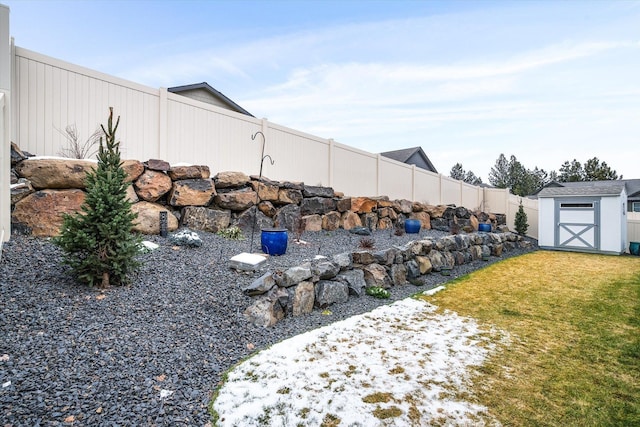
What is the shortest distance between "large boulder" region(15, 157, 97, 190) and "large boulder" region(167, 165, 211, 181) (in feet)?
3.68

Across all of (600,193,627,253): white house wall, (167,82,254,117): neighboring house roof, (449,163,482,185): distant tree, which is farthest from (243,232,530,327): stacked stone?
(449,163,482,185): distant tree

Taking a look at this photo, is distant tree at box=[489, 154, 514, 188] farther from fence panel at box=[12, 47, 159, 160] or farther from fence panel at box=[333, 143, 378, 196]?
fence panel at box=[12, 47, 159, 160]

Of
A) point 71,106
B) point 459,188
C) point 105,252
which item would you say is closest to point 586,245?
point 459,188

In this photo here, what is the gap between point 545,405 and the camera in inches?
77.4

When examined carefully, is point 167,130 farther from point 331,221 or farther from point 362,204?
point 362,204

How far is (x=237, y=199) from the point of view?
5.29 metres

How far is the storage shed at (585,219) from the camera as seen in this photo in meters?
9.34

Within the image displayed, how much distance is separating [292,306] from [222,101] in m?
10.9

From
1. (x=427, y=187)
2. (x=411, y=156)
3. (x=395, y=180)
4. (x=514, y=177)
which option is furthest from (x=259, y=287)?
(x=514, y=177)

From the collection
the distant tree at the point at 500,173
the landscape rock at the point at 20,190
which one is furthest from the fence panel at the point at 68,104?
the distant tree at the point at 500,173

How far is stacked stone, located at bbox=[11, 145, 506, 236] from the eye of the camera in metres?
3.55

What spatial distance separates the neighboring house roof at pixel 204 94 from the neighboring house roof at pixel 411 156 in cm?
1175

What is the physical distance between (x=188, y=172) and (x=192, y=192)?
1.09ft

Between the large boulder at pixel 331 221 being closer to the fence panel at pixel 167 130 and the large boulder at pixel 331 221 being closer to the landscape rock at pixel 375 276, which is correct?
the fence panel at pixel 167 130
